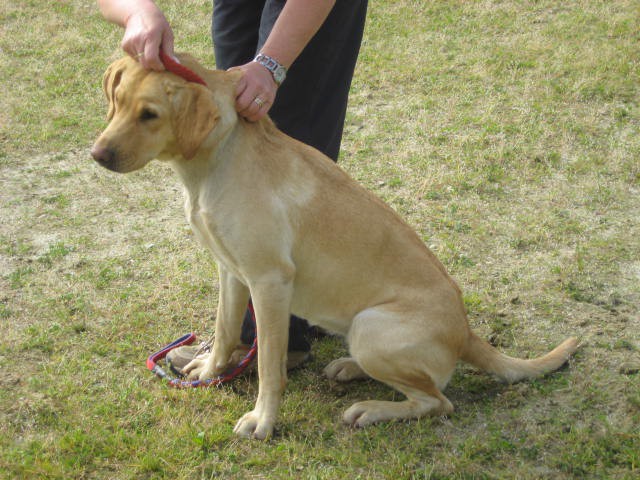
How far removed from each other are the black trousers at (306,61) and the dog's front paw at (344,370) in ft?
0.86

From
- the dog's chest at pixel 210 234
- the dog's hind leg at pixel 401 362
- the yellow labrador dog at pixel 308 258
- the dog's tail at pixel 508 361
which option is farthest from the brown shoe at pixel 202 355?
the dog's tail at pixel 508 361

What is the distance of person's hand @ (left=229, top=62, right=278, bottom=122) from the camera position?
9.80ft

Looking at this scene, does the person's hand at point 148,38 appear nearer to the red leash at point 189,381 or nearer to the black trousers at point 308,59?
the black trousers at point 308,59

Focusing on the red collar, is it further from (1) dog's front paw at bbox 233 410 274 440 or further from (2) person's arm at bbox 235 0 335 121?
(1) dog's front paw at bbox 233 410 274 440

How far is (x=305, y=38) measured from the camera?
3.15 meters

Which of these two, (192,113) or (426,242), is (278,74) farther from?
(426,242)

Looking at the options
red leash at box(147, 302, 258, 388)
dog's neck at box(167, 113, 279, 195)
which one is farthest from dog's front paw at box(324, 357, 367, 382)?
dog's neck at box(167, 113, 279, 195)

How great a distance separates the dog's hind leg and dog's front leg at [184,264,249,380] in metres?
0.62

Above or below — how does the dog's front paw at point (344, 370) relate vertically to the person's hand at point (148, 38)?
below

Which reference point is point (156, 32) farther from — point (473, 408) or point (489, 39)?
point (489, 39)

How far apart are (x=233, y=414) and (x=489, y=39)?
Answer: 6.38m

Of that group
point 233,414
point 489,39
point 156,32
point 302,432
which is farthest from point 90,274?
point 489,39

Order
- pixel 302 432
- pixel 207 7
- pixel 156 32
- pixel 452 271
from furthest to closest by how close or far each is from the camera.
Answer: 1. pixel 207 7
2. pixel 452 271
3. pixel 302 432
4. pixel 156 32

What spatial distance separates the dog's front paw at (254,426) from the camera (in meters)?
3.28
